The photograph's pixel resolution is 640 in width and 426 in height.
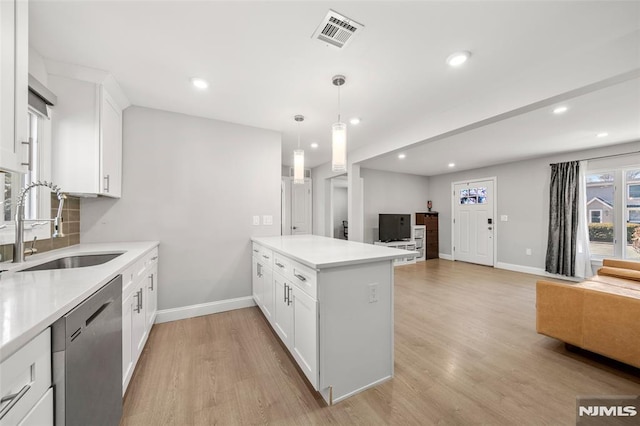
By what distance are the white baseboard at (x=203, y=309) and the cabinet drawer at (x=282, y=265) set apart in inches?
47.4

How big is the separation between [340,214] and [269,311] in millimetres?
6324

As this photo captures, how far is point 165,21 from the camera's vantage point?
1.55m

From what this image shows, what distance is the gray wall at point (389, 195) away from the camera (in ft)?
20.6

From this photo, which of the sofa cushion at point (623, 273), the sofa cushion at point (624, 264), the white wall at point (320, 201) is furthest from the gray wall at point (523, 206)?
the white wall at point (320, 201)

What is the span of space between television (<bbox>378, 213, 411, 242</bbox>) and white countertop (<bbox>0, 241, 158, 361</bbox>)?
521 cm

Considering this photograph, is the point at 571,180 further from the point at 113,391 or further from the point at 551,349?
the point at 113,391

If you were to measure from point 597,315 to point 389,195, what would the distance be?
487 cm

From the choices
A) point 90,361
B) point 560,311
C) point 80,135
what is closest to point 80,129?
point 80,135

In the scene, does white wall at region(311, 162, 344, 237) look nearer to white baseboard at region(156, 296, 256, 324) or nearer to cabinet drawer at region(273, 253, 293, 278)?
white baseboard at region(156, 296, 256, 324)

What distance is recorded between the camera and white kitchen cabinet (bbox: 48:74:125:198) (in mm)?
1981

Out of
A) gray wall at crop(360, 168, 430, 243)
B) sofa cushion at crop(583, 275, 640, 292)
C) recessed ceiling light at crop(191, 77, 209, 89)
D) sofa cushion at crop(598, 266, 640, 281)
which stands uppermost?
recessed ceiling light at crop(191, 77, 209, 89)

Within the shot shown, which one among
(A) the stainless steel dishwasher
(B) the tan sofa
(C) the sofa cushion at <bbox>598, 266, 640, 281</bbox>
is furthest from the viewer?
(C) the sofa cushion at <bbox>598, 266, 640, 281</bbox>
